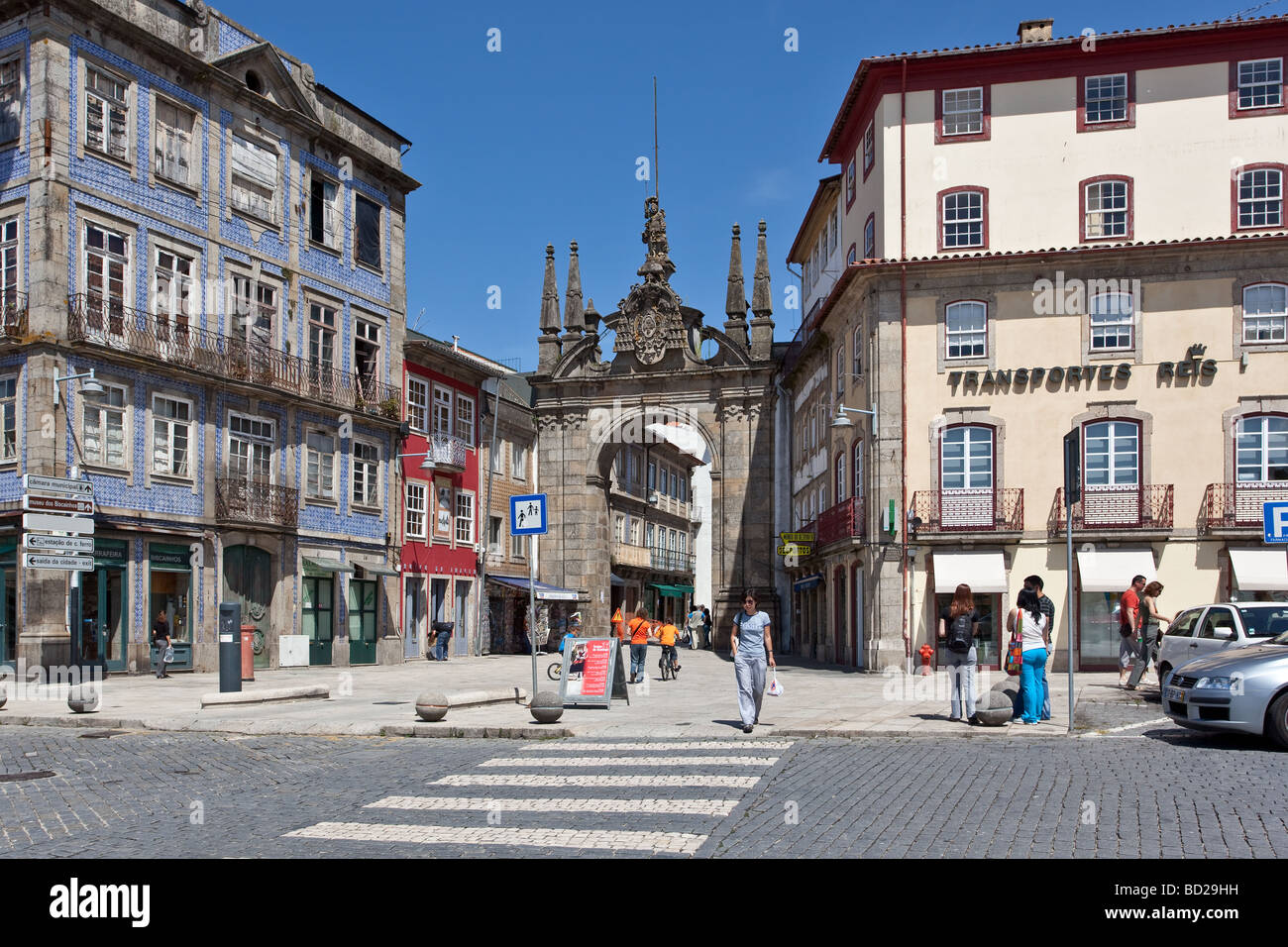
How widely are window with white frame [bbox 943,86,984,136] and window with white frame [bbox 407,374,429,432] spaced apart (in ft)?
59.3

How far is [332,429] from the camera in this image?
35000mm

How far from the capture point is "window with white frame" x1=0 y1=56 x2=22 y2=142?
1041 inches

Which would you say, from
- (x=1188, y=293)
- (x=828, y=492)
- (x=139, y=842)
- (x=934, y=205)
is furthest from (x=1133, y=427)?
(x=139, y=842)

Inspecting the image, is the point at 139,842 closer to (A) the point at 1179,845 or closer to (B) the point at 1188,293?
(A) the point at 1179,845

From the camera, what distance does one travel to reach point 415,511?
1563 inches

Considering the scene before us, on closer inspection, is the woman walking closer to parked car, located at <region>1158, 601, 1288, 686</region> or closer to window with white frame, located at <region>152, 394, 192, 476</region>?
parked car, located at <region>1158, 601, 1288, 686</region>

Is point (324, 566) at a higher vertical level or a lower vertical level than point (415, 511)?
lower

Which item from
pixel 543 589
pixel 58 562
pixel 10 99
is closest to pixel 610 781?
pixel 58 562

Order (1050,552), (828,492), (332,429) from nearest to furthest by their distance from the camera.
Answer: (1050,552) < (332,429) < (828,492)

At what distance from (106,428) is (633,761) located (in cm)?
1899

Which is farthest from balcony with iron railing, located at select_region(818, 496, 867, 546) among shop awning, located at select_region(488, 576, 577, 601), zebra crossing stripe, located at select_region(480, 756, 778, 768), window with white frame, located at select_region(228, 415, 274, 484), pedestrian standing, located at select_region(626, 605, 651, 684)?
zebra crossing stripe, located at select_region(480, 756, 778, 768)

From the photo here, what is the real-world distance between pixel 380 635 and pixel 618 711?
67.7ft

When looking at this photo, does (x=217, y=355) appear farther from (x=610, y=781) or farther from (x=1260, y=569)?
(x=1260, y=569)

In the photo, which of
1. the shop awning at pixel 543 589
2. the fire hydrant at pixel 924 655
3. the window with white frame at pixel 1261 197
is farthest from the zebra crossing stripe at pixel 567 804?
the shop awning at pixel 543 589
